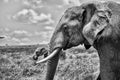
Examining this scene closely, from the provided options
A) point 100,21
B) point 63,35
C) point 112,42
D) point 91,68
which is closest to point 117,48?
point 112,42

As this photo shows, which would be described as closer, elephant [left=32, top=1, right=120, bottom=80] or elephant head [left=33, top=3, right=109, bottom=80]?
elephant [left=32, top=1, right=120, bottom=80]

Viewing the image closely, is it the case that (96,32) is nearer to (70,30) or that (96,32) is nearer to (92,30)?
(92,30)

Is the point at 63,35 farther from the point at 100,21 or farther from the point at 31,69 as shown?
the point at 31,69

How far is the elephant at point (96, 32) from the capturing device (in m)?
4.43

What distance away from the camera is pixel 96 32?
4.37m

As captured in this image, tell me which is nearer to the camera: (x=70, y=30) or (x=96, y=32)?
(x=96, y=32)

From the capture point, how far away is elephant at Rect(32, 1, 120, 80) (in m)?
4.43

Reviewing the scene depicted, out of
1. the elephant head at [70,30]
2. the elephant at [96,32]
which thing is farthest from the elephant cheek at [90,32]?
the elephant head at [70,30]

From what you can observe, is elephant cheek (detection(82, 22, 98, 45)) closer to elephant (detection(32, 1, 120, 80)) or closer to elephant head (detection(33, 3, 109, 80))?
elephant (detection(32, 1, 120, 80))

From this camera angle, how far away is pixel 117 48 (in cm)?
452

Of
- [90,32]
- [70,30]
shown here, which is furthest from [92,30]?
[70,30]

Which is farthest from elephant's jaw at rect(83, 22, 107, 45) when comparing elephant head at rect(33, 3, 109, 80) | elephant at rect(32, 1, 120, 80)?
elephant head at rect(33, 3, 109, 80)

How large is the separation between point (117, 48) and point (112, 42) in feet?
0.54

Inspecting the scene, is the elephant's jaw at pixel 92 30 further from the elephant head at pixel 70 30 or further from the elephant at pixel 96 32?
the elephant head at pixel 70 30
